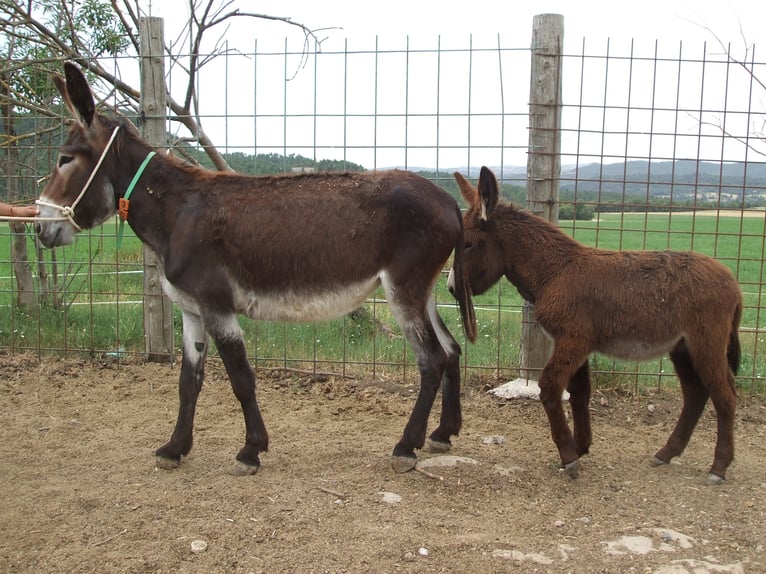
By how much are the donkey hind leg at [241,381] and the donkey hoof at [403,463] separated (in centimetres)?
84

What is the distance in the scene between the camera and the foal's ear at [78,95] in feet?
13.5

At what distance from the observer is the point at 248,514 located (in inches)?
147

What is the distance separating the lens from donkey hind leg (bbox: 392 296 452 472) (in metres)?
4.25

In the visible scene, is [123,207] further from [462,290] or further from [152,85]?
[152,85]

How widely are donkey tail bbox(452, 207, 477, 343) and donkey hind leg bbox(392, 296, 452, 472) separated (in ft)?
0.90

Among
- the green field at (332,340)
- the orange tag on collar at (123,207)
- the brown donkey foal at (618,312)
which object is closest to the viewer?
the brown donkey foal at (618,312)

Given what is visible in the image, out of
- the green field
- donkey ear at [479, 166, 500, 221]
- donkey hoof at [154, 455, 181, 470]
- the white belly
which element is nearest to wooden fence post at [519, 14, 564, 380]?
the green field

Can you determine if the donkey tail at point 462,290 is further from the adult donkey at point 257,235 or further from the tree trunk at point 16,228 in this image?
the tree trunk at point 16,228

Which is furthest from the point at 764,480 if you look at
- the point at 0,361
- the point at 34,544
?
the point at 0,361

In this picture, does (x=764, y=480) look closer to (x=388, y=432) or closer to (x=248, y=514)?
(x=388, y=432)

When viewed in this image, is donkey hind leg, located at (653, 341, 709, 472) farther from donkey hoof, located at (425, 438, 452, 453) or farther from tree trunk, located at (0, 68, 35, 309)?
tree trunk, located at (0, 68, 35, 309)

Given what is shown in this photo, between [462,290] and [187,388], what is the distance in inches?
75.5

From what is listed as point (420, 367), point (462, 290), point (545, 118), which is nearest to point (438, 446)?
point (420, 367)

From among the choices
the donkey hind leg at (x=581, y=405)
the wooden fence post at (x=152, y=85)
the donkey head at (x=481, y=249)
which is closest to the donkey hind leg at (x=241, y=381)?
the donkey head at (x=481, y=249)
